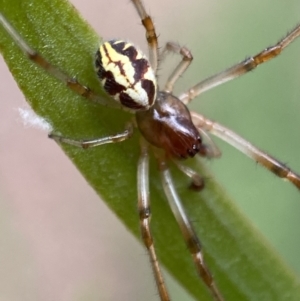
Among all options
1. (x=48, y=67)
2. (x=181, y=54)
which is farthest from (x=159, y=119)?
(x=48, y=67)

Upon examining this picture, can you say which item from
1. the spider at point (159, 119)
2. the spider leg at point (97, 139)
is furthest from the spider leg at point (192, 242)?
the spider leg at point (97, 139)

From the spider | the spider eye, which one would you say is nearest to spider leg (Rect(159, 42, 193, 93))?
the spider

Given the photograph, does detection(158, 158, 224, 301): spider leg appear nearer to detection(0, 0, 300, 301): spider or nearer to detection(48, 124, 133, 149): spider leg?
detection(0, 0, 300, 301): spider

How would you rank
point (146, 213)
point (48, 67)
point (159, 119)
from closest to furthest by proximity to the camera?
point (48, 67) → point (146, 213) → point (159, 119)

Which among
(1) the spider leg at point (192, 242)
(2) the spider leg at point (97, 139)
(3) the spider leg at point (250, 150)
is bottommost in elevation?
(1) the spider leg at point (192, 242)

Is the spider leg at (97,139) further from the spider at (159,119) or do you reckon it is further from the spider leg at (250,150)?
the spider leg at (250,150)

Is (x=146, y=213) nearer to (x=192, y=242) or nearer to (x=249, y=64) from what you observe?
(x=192, y=242)
